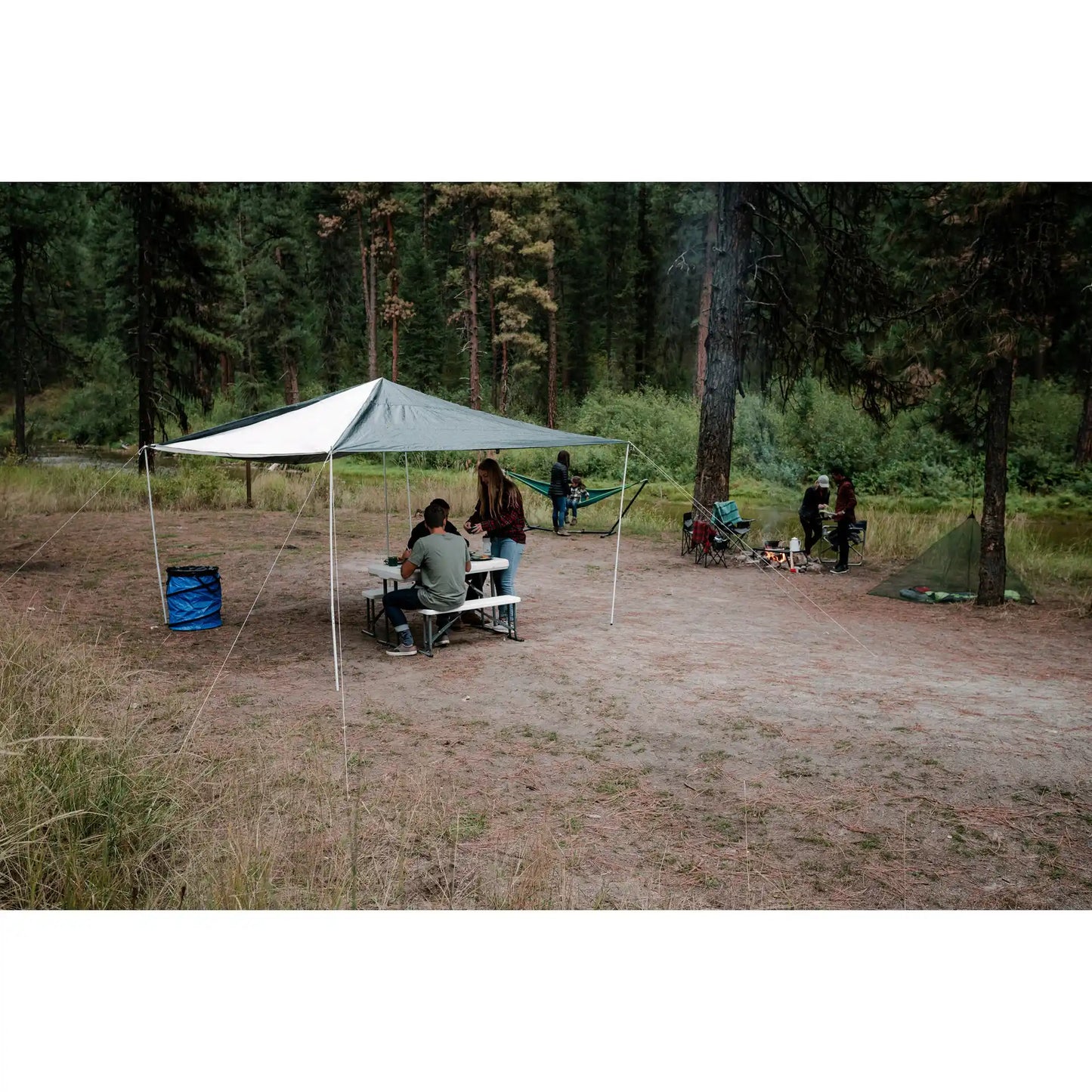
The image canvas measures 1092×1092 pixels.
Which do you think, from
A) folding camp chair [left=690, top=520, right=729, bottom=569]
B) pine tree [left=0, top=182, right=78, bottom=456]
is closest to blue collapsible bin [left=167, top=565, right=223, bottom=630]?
folding camp chair [left=690, top=520, right=729, bottom=569]

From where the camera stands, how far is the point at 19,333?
403 inches

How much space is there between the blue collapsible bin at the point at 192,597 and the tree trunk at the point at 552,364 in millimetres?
7712

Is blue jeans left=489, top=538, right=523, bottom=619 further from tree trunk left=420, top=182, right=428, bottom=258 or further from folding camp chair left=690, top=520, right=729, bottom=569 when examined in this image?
tree trunk left=420, top=182, right=428, bottom=258

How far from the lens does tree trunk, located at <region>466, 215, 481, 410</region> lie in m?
11.7

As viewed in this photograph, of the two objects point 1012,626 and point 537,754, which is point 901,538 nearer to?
point 1012,626

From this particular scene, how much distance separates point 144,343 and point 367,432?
25.1 ft

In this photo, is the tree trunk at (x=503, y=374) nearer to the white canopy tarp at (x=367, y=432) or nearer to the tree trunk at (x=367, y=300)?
the tree trunk at (x=367, y=300)

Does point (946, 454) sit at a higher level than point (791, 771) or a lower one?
higher

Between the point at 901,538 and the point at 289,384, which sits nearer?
the point at 901,538

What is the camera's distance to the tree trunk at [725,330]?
8930 mm

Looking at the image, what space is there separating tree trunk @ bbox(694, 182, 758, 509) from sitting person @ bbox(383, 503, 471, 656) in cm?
415
